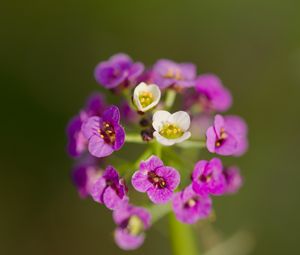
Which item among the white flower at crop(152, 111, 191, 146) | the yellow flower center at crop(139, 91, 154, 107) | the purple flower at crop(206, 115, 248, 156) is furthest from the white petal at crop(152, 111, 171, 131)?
the purple flower at crop(206, 115, 248, 156)

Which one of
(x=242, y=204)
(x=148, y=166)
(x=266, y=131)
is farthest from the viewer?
(x=266, y=131)

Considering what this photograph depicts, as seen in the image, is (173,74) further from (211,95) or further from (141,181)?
(141,181)

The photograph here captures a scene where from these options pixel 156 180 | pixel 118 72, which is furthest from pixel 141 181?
pixel 118 72

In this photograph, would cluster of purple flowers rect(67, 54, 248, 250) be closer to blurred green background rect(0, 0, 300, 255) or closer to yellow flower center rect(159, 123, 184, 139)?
yellow flower center rect(159, 123, 184, 139)

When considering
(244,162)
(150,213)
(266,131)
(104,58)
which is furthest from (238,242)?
(104,58)

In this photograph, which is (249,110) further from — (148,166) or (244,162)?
(148,166)

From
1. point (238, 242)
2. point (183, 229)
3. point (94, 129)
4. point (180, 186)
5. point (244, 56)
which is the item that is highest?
point (244, 56)
